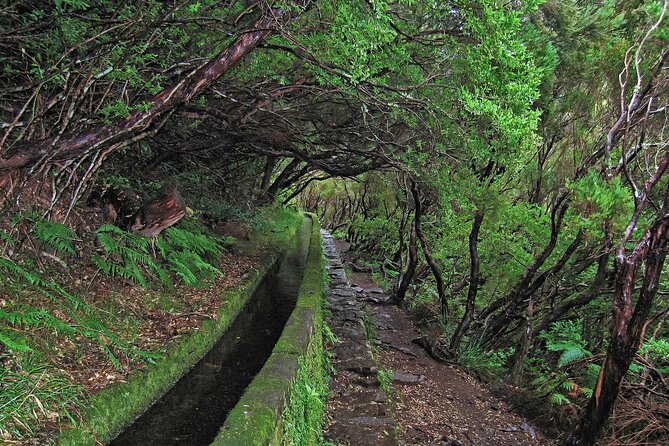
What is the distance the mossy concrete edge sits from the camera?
3303 mm

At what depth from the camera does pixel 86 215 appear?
5.56 metres

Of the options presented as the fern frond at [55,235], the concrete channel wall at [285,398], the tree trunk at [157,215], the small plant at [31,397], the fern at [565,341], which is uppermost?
the fern at [565,341]

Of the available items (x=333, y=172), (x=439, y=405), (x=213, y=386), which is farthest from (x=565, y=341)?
(x=213, y=386)

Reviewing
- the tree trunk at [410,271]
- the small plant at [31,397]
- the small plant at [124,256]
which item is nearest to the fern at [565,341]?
the tree trunk at [410,271]

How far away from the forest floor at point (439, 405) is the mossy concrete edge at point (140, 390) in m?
2.02

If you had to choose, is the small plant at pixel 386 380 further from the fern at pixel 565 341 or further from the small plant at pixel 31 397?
the small plant at pixel 31 397

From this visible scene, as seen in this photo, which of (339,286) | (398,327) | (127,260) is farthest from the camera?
(339,286)

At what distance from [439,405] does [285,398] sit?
3.87 metres

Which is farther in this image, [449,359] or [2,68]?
[449,359]

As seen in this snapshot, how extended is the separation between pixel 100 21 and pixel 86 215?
9.12ft

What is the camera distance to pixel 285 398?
377 centimetres

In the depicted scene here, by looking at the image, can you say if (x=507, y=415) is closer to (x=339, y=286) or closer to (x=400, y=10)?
(x=339, y=286)

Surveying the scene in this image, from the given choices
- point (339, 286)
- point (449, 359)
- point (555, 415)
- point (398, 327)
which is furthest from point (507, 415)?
point (339, 286)

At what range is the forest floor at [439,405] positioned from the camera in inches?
231
